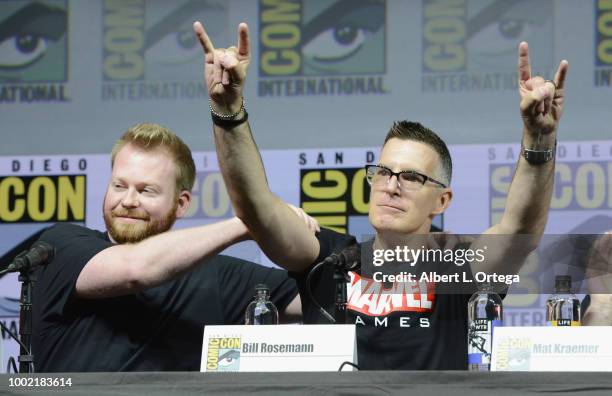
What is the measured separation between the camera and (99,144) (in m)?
4.16

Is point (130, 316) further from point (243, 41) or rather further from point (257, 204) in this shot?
point (243, 41)

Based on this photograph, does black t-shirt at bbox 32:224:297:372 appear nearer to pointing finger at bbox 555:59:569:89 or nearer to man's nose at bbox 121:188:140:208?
man's nose at bbox 121:188:140:208

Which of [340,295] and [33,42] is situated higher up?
[33,42]

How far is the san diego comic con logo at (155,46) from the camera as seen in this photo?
4141 mm

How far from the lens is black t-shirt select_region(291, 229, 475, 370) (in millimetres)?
2457

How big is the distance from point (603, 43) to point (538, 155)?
1.63m

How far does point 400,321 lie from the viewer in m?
2.50

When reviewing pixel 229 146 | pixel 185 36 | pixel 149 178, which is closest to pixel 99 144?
pixel 185 36

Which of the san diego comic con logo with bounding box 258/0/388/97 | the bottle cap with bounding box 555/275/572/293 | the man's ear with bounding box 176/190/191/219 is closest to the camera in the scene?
the bottle cap with bounding box 555/275/572/293

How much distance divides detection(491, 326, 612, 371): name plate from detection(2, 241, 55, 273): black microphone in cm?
105

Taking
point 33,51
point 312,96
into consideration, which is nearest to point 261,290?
point 312,96

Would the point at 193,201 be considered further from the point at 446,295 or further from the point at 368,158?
the point at 446,295

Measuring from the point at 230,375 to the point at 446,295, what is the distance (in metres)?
0.71

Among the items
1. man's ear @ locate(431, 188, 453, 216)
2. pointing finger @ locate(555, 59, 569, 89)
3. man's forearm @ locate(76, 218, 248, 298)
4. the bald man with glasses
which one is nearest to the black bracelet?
the bald man with glasses
